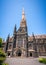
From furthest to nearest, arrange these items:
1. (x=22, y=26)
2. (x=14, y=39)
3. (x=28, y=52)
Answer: (x=22, y=26) < (x=14, y=39) < (x=28, y=52)

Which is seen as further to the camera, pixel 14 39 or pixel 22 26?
pixel 22 26

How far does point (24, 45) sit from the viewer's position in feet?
203

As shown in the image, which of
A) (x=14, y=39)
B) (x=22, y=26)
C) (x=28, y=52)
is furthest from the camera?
(x=22, y=26)

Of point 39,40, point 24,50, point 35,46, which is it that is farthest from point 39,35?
point 24,50

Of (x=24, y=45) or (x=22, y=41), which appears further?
(x=22, y=41)

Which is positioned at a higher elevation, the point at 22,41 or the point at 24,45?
the point at 22,41

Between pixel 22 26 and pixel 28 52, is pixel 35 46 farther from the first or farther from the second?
pixel 22 26

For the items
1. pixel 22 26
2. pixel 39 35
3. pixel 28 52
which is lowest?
pixel 28 52

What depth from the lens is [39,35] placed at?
70.8 m

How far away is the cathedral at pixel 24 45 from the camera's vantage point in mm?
60312

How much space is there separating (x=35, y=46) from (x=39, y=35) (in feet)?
38.0

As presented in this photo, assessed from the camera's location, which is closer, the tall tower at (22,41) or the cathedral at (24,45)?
the cathedral at (24,45)

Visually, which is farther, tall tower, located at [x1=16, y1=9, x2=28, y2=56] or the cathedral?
tall tower, located at [x1=16, y1=9, x2=28, y2=56]

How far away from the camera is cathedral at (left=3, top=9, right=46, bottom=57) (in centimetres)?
6031
